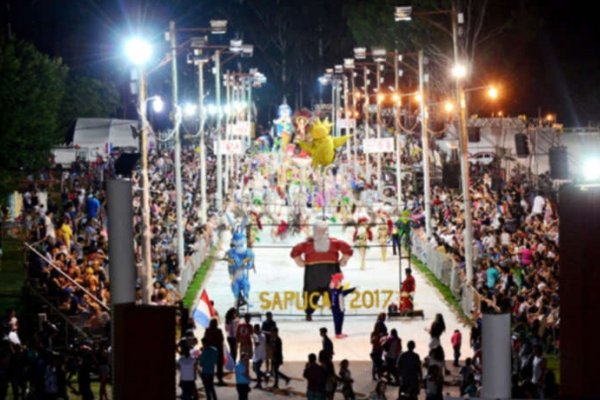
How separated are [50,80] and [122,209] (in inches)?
1850

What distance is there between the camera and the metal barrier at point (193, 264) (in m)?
32.4

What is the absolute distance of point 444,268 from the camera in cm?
3406

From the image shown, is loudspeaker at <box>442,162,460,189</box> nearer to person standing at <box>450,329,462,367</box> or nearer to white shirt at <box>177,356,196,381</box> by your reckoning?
person standing at <box>450,329,462,367</box>

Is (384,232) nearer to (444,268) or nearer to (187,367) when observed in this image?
(444,268)

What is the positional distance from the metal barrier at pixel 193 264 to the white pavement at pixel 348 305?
0.53m

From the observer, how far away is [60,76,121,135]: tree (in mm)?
77875

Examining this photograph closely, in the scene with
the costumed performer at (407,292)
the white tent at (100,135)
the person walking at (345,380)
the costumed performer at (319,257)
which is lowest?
the person walking at (345,380)

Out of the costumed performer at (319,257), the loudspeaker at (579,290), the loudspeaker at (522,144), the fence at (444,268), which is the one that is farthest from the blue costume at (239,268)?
the loudspeaker at (579,290)

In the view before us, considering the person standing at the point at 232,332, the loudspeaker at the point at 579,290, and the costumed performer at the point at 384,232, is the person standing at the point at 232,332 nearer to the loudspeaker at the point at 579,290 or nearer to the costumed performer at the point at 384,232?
the loudspeaker at the point at 579,290

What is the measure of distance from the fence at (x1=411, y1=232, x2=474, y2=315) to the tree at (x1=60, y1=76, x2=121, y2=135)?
131 feet

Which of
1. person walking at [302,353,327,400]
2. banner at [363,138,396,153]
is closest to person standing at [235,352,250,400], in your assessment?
person walking at [302,353,327,400]

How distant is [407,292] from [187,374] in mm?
10621

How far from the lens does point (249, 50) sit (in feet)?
148

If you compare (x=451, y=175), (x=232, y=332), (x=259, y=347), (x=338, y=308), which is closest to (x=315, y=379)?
(x=259, y=347)
